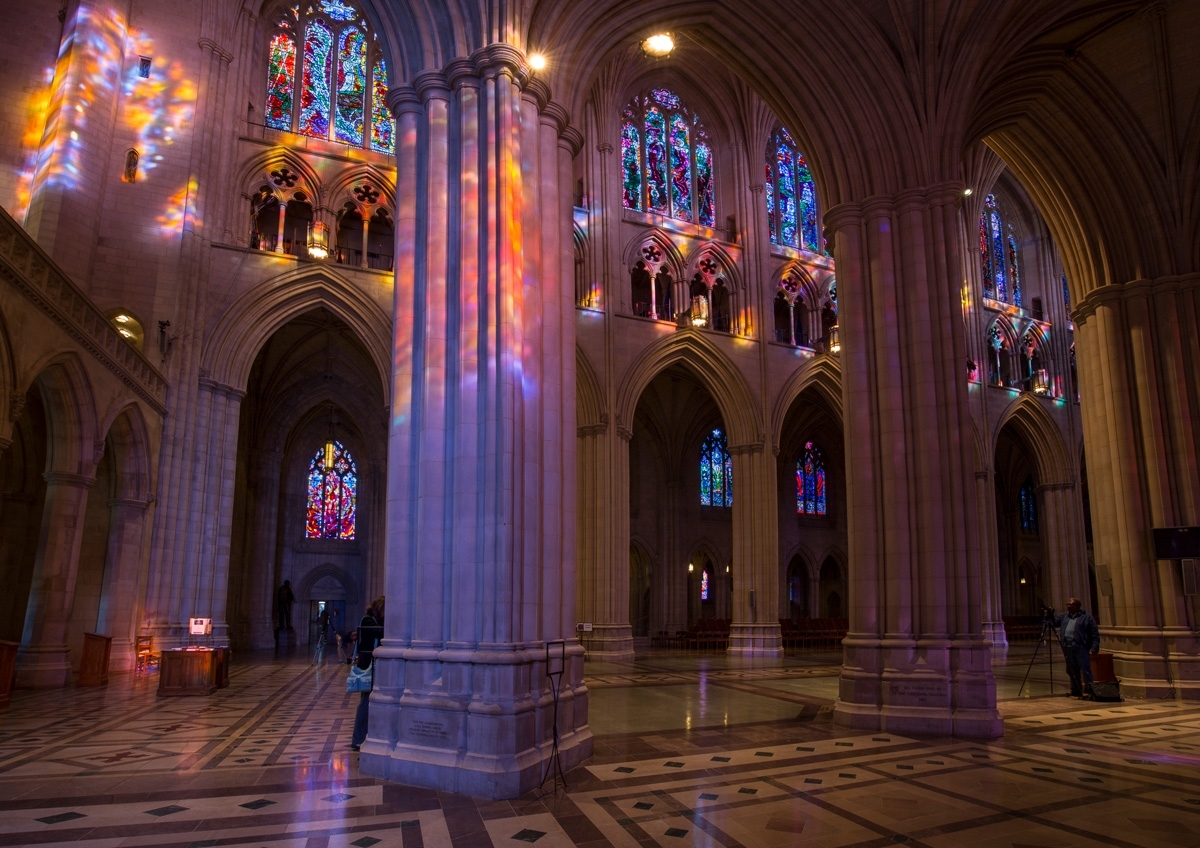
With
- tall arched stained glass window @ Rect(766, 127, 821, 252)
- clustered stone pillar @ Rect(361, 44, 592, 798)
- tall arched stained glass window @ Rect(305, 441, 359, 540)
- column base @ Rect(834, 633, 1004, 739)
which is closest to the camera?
clustered stone pillar @ Rect(361, 44, 592, 798)

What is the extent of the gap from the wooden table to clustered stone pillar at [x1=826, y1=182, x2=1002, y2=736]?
915 cm

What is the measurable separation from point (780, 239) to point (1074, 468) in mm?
14108

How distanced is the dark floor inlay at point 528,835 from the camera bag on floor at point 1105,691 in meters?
10.2

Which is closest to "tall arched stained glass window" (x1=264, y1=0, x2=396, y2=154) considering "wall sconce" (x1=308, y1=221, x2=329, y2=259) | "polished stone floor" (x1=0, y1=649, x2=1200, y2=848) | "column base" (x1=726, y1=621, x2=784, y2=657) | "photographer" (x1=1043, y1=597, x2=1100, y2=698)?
"wall sconce" (x1=308, y1=221, x2=329, y2=259)

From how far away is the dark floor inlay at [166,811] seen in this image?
18.0 feet

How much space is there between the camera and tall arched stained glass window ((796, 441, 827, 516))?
35.6 meters

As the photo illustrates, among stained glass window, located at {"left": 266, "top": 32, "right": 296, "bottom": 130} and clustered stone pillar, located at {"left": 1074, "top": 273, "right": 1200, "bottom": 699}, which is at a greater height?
stained glass window, located at {"left": 266, "top": 32, "right": 296, "bottom": 130}

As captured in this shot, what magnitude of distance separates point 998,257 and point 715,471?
1339cm

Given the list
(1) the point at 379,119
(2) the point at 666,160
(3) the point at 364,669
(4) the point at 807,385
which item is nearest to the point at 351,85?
(1) the point at 379,119

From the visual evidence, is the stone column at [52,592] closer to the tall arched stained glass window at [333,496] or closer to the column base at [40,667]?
the column base at [40,667]

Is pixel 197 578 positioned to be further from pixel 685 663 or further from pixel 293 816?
pixel 293 816

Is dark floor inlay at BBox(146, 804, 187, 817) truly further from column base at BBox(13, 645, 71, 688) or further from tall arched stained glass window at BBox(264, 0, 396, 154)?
tall arched stained glass window at BBox(264, 0, 396, 154)

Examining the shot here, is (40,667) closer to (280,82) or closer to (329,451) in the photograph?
(280,82)

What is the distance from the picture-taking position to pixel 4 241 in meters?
10.7
